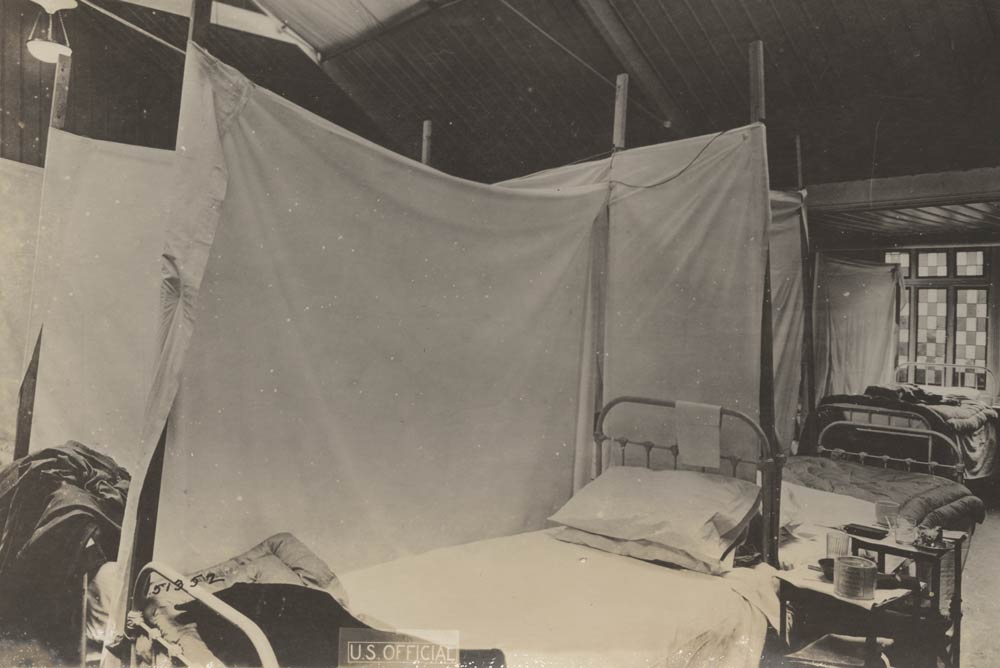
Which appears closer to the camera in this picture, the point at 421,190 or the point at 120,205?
the point at 421,190

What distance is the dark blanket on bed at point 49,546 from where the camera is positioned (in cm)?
207

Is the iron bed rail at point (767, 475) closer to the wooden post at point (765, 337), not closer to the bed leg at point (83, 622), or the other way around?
the wooden post at point (765, 337)

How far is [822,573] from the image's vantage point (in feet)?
8.09

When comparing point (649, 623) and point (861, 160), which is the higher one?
point (861, 160)

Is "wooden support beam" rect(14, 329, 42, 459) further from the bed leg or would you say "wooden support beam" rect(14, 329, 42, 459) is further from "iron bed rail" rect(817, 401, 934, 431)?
"iron bed rail" rect(817, 401, 934, 431)

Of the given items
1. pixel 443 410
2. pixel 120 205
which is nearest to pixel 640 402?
pixel 443 410

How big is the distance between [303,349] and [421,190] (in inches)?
28.8

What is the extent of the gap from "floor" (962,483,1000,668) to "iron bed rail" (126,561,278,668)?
8.97 feet

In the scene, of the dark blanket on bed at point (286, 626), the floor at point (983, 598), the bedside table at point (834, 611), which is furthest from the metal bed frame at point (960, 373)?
the dark blanket on bed at point (286, 626)

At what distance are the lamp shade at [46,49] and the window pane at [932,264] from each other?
5709 millimetres

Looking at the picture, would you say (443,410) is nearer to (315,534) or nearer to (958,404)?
(315,534)

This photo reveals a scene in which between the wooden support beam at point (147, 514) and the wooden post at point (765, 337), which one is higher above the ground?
the wooden post at point (765, 337)

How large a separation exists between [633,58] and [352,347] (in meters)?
2.76

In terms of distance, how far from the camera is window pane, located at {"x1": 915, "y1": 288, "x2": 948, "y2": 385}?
16.5ft
